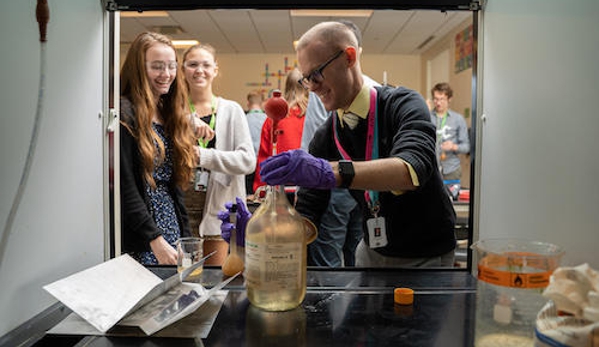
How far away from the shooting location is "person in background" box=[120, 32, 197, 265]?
144 cm

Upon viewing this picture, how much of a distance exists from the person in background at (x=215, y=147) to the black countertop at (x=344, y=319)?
3.13 feet

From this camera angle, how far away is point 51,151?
0.83m

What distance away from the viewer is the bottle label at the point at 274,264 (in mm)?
763

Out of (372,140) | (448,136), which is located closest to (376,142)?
(372,140)

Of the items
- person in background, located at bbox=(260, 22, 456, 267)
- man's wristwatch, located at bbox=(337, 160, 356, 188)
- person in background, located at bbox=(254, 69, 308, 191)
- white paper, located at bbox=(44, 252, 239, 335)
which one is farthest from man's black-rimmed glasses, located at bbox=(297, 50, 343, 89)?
person in background, located at bbox=(254, 69, 308, 191)

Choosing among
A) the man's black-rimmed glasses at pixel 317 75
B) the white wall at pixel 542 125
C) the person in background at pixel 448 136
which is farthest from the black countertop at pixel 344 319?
the person in background at pixel 448 136

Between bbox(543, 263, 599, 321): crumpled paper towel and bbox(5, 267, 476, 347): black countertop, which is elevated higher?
bbox(543, 263, 599, 321): crumpled paper towel

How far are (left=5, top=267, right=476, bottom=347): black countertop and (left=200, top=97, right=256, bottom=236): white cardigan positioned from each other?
0.96 metres

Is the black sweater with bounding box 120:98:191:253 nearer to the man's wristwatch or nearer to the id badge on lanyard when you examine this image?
the id badge on lanyard

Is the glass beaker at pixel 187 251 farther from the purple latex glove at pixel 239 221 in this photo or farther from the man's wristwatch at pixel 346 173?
the man's wristwatch at pixel 346 173

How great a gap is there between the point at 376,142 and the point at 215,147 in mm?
960

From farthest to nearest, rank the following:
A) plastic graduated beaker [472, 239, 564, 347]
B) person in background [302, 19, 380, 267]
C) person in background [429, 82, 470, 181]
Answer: person in background [429, 82, 470, 181]
person in background [302, 19, 380, 267]
plastic graduated beaker [472, 239, 564, 347]

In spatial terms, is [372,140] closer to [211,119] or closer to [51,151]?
[51,151]

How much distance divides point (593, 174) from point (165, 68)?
4.49 ft
